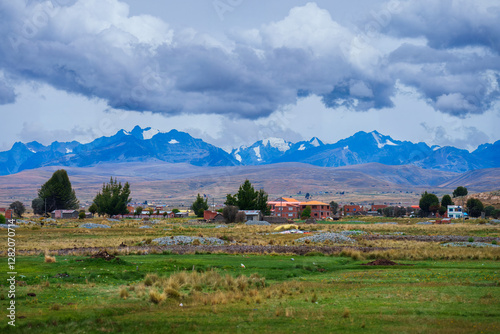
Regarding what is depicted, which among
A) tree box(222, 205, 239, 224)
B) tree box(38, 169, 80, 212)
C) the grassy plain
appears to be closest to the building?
tree box(222, 205, 239, 224)

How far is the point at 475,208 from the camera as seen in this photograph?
14725 cm

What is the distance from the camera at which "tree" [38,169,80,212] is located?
142 m

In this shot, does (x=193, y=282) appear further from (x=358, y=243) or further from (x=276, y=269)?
(x=358, y=243)

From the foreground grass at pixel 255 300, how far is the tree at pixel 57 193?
390 ft

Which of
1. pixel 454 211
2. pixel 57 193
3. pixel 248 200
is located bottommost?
pixel 454 211

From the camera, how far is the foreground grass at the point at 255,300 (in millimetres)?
15281

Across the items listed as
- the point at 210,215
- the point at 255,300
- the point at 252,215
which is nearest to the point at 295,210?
A: the point at 210,215

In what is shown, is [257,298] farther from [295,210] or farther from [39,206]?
[295,210]

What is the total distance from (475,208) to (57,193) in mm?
126103

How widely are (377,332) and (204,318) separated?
5.75 m

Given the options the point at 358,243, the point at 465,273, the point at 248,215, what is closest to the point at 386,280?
the point at 465,273

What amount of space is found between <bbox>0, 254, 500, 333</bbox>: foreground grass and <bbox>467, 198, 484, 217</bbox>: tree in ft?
420

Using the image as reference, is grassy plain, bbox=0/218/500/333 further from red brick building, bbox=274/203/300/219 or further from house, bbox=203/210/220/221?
red brick building, bbox=274/203/300/219

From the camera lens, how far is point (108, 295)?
2036 cm
